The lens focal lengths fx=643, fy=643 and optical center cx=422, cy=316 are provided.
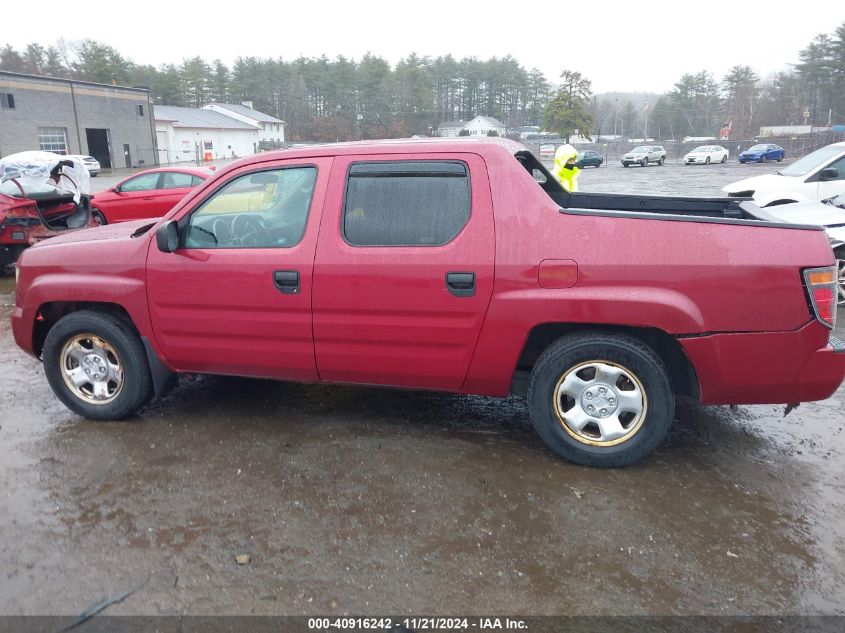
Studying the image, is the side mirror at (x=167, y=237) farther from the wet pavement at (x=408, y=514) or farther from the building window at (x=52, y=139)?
the building window at (x=52, y=139)

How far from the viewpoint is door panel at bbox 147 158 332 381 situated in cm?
391

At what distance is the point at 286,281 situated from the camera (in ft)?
12.7

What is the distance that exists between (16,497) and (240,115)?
74.0 m

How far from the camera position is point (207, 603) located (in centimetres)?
267

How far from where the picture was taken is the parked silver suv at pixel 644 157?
43.7 m

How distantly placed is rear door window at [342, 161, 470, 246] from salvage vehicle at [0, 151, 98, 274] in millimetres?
8081

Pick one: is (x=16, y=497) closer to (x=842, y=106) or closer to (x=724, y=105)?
(x=842, y=106)

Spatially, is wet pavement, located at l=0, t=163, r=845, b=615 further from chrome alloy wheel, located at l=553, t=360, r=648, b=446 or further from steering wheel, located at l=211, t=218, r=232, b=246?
steering wheel, located at l=211, t=218, r=232, b=246

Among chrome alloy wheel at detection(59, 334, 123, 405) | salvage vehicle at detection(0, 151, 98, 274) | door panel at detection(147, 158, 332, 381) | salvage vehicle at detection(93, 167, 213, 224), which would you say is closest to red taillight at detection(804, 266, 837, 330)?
door panel at detection(147, 158, 332, 381)

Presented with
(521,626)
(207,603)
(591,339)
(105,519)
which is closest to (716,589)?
(521,626)

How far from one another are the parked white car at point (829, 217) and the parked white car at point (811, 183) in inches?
93.0

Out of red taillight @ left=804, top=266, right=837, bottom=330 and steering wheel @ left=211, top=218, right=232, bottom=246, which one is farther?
steering wheel @ left=211, top=218, right=232, bottom=246

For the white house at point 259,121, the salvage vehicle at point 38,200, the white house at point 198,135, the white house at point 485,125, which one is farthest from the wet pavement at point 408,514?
the white house at point 259,121

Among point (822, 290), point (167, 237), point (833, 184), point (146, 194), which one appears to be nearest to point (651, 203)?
point (822, 290)
